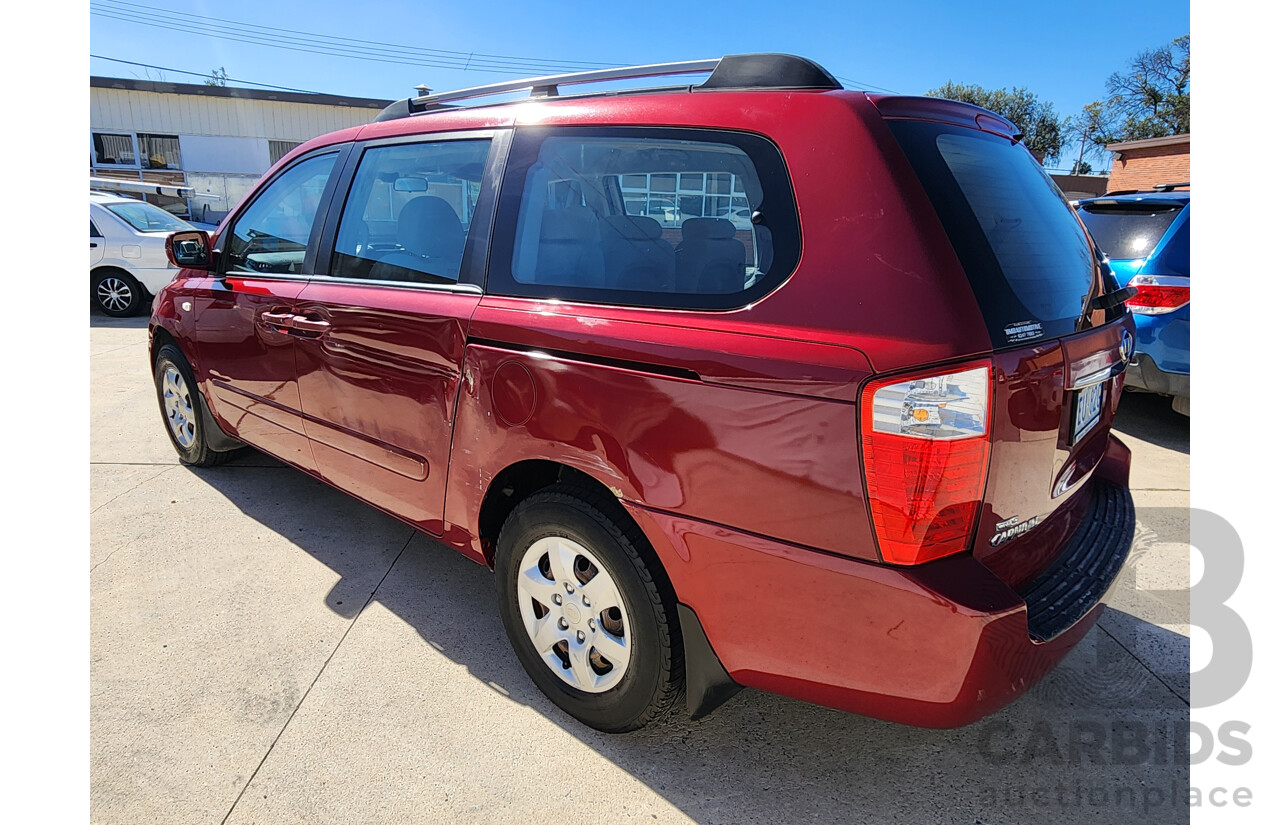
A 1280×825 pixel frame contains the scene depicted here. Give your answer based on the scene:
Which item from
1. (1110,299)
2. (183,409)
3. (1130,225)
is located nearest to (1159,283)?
(1130,225)

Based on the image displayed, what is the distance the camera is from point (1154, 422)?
18.3 ft

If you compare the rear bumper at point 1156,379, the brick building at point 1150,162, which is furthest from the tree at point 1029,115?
the rear bumper at point 1156,379

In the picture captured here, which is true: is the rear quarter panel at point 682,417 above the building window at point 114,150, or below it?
below

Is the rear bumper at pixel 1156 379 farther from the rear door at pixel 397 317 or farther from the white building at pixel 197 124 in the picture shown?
the white building at pixel 197 124

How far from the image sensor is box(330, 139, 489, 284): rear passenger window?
252 centimetres

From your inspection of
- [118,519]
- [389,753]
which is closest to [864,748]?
[389,753]

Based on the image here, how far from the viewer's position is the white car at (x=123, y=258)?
9734mm

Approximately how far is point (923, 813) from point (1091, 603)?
731 mm

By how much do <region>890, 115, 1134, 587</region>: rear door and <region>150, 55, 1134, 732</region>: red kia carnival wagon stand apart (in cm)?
1

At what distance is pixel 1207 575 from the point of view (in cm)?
321

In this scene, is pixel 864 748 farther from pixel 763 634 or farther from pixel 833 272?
pixel 833 272

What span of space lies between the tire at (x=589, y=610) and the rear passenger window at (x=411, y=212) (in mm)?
926

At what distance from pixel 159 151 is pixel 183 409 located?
1052 inches

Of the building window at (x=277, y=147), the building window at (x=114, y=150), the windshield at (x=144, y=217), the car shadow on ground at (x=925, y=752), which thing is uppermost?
the building window at (x=277, y=147)
